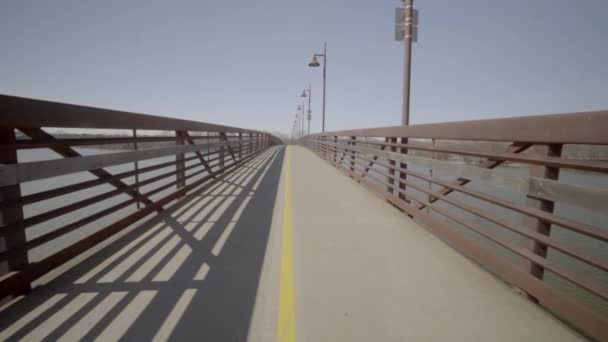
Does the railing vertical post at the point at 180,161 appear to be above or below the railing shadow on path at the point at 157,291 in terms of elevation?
above

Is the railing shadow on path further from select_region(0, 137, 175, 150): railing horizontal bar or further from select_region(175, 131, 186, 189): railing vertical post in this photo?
select_region(175, 131, 186, 189): railing vertical post

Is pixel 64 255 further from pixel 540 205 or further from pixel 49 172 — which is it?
pixel 540 205

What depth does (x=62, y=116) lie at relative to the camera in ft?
8.87

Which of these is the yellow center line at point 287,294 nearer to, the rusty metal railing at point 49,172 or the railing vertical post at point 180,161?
the rusty metal railing at point 49,172

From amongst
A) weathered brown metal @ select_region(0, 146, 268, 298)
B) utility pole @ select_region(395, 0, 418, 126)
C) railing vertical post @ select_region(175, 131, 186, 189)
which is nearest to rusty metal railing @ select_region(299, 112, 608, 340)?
utility pole @ select_region(395, 0, 418, 126)

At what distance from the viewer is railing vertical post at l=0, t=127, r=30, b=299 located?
2404 millimetres

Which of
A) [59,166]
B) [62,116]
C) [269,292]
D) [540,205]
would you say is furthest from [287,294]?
[62,116]

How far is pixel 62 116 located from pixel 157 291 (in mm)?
1915

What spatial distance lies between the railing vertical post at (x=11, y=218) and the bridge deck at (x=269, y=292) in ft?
1.00

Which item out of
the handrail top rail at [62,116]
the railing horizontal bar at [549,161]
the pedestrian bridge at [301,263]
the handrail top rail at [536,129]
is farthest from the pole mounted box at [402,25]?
the handrail top rail at [62,116]

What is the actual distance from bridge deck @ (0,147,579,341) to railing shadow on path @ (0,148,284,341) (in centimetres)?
1

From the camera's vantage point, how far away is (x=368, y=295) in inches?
104

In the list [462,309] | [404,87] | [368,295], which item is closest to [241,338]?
[368,295]

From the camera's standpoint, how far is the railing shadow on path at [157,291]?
2.17m
